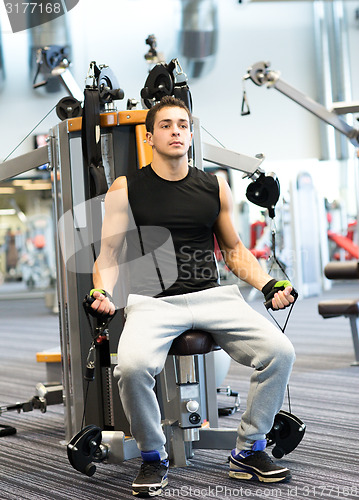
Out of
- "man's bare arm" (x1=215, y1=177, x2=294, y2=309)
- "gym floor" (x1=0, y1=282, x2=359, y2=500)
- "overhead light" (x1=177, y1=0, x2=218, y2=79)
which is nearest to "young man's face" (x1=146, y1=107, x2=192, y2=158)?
"man's bare arm" (x1=215, y1=177, x2=294, y2=309)

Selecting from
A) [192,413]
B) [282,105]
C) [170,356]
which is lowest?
Answer: [192,413]

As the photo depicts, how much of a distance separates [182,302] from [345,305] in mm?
2277

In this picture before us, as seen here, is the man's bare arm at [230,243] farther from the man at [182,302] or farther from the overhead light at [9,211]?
the overhead light at [9,211]

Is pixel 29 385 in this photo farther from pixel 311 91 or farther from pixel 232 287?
pixel 311 91

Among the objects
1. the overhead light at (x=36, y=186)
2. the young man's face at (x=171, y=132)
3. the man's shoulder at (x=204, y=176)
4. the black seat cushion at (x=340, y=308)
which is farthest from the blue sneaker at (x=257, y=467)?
the overhead light at (x=36, y=186)

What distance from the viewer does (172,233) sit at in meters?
2.42

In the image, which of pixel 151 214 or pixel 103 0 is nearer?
pixel 151 214

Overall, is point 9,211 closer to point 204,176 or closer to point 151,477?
point 204,176

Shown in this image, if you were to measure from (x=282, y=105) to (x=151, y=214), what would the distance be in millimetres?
8583

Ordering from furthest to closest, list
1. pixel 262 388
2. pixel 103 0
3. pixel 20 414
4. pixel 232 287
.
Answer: pixel 103 0 → pixel 20 414 → pixel 232 287 → pixel 262 388

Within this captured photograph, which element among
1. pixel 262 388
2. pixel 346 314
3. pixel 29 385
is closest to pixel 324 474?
pixel 262 388

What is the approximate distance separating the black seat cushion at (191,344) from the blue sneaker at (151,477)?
0.34 metres

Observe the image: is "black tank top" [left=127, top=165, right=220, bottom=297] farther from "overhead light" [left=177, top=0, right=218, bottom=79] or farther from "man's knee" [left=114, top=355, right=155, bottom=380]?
"overhead light" [left=177, top=0, right=218, bottom=79]

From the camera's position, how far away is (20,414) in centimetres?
357
